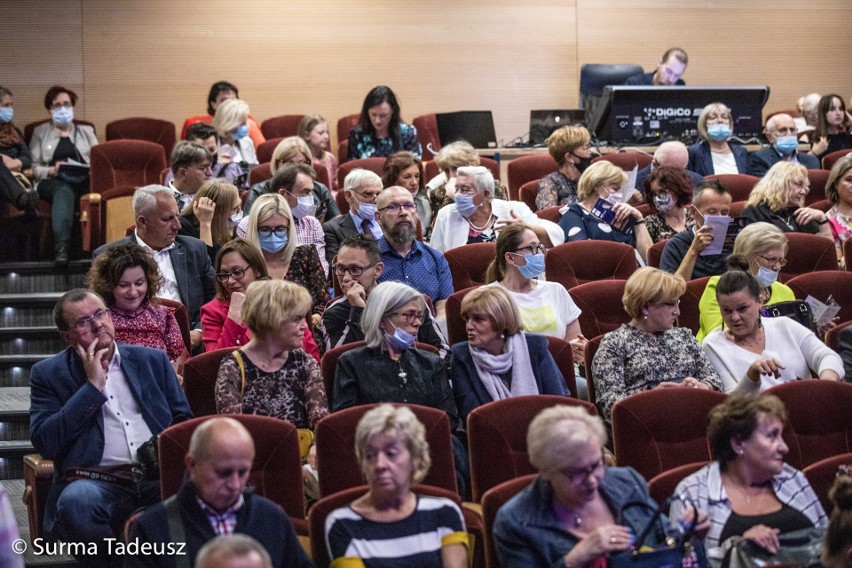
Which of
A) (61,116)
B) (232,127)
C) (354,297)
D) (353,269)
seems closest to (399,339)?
(354,297)

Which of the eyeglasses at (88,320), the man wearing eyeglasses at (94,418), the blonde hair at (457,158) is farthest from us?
the blonde hair at (457,158)

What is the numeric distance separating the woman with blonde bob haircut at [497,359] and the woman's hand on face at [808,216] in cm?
234

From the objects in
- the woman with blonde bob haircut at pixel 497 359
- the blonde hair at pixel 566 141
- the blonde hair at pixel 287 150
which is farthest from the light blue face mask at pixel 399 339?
the blonde hair at pixel 566 141

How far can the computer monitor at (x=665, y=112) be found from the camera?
754 cm

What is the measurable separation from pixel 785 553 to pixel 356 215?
3080 millimetres

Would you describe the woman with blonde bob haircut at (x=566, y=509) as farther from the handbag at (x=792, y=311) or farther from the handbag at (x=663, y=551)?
the handbag at (x=792, y=311)

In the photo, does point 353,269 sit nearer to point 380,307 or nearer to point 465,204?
point 380,307

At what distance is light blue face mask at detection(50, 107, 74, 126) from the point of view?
7543 millimetres

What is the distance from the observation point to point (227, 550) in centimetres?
244

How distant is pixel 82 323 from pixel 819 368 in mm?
2543

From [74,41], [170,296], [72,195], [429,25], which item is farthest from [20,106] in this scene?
[170,296]

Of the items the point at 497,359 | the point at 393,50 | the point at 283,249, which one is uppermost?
the point at 393,50

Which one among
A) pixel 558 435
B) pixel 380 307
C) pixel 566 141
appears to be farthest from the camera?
pixel 566 141

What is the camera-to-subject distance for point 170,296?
4.92 m
